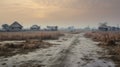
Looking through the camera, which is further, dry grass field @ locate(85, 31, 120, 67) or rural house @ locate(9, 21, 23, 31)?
rural house @ locate(9, 21, 23, 31)

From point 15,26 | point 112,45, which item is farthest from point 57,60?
point 15,26

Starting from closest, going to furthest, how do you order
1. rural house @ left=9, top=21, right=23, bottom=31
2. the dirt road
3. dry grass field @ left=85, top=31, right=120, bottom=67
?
the dirt road < dry grass field @ left=85, top=31, right=120, bottom=67 < rural house @ left=9, top=21, right=23, bottom=31

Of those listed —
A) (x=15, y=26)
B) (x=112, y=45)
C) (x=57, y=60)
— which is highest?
(x=15, y=26)

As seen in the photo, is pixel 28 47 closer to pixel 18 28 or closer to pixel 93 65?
pixel 93 65

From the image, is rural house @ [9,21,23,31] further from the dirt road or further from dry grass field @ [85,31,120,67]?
the dirt road

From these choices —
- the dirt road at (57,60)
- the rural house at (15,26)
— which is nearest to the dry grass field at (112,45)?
the dirt road at (57,60)

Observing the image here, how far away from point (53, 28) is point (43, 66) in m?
146

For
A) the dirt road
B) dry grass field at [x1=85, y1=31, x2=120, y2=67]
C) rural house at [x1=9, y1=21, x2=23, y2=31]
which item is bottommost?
dry grass field at [x1=85, y1=31, x2=120, y2=67]

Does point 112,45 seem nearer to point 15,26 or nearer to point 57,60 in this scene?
point 57,60

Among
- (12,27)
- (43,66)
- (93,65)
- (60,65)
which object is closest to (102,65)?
(93,65)

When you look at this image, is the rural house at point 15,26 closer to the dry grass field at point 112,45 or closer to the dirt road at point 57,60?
the dry grass field at point 112,45

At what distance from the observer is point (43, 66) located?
14.8 m

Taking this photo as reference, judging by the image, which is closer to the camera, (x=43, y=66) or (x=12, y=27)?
(x=43, y=66)

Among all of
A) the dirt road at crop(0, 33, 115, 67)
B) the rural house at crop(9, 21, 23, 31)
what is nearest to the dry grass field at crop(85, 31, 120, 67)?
the dirt road at crop(0, 33, 115, 67)
